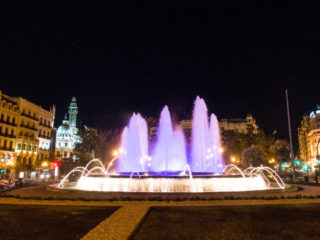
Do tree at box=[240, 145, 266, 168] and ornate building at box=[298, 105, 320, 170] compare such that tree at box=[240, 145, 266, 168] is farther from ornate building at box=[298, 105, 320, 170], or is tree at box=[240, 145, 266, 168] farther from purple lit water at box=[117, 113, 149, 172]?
ornate building at box=[298, 105, 320, 170]

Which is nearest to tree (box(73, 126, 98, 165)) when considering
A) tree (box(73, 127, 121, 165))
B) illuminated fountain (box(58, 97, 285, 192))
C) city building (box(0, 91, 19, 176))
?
tree (box(73, 127, 121, 165))

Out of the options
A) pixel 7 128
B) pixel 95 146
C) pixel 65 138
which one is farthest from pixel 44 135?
pixel 65 138

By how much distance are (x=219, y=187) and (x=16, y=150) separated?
165 feet

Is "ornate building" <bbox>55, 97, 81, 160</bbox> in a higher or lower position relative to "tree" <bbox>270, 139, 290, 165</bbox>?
higher

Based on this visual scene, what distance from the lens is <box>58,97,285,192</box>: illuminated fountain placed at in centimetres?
1825

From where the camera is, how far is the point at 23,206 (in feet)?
42.3

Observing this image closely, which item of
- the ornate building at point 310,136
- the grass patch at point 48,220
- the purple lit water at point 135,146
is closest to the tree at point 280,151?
the ornate building at point 310,136

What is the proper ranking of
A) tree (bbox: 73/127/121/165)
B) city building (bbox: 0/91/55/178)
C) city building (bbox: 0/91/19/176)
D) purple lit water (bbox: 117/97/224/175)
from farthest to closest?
1. tree (bbox: 73/127/121/165)
2. city building (bbox: 0/91/55/178)
3. city building (bbox: 0/91/19/176)
4. purple lit water (bbox: 117/97/224/175)

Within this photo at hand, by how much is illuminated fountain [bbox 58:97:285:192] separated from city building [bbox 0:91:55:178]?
13.0 meters

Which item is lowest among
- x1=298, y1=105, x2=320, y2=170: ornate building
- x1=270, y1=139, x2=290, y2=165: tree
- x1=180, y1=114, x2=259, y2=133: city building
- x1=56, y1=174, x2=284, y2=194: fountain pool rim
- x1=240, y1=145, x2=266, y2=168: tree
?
x1=56, y1=174, x2=284, y2=194: fountain pool rim

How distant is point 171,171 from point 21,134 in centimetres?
4462

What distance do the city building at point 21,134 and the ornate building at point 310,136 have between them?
86.2m

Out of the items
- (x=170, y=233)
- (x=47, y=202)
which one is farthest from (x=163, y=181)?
(x=170, y=233)

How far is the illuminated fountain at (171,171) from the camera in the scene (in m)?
18.2
